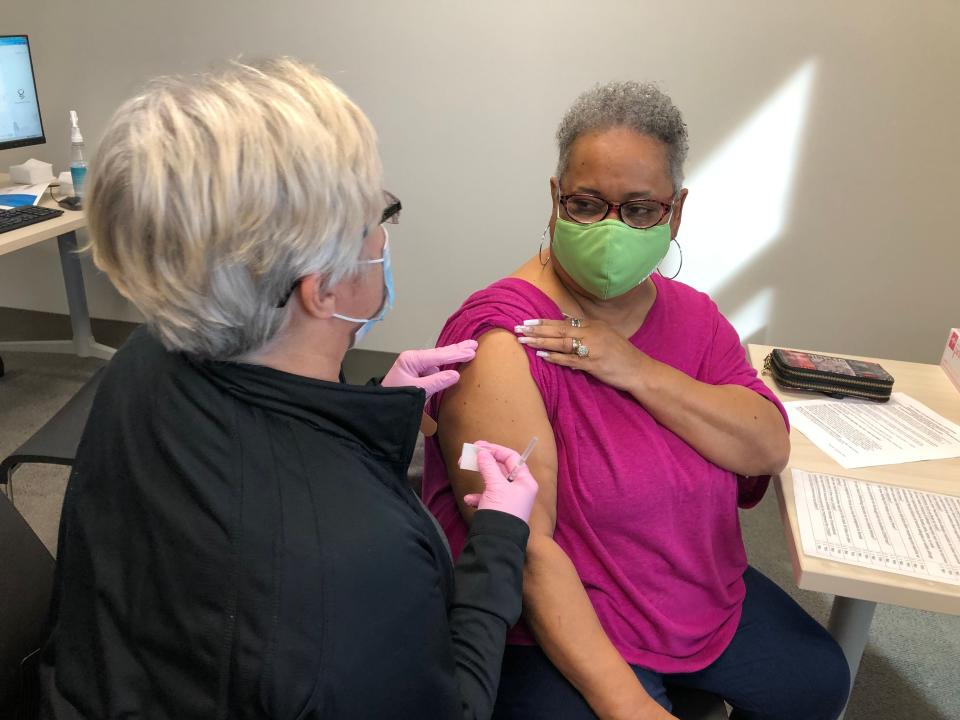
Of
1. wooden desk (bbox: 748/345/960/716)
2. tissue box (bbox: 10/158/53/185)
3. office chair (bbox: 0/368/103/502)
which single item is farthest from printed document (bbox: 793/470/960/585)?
tissue box (bbox: 10/158/53/185)

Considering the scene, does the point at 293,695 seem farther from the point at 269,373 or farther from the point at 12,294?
the point at 12,294

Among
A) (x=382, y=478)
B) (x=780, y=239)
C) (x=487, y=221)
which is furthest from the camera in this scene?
(x=487, y=221)

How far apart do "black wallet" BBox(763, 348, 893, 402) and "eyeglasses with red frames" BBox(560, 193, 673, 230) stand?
578mm

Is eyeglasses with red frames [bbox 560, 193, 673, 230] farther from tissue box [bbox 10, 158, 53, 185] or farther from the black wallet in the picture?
tissue box [bbox 10, 158, 53, 185]

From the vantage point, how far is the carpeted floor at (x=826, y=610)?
1890mm

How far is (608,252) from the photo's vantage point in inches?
49.2

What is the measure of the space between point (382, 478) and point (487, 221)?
7.74 ft

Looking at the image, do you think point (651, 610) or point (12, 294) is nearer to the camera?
point (651, 610)

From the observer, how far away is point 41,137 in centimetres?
289

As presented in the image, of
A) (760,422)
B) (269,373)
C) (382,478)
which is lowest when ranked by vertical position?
(760,422)

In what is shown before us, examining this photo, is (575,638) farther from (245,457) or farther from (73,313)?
(73,313)

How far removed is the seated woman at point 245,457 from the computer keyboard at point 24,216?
2014 millimetres

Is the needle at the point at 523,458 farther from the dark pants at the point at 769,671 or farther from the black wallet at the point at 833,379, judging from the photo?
the black wallet at the point at 833,379

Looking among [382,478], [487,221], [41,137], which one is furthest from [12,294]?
[382,478]
